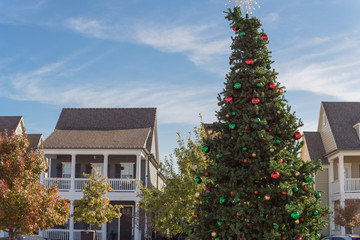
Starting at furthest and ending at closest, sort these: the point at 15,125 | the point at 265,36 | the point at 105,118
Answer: the point at 15,125
the point at 105,118
the point at 265,36

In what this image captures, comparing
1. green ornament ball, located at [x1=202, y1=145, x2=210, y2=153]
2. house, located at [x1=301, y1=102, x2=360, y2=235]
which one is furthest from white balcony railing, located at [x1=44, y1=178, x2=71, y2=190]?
green ornament ball, located at [x1=202, y1=145, x2=210, y2=153]

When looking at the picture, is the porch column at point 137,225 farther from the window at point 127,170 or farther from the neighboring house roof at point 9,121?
the neighboring house roof at point 9,121

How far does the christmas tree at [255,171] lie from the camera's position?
8.47 metres

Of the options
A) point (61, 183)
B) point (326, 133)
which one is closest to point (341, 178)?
point (326, 133)

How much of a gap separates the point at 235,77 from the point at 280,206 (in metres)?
2.81

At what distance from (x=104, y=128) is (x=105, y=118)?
130 cm

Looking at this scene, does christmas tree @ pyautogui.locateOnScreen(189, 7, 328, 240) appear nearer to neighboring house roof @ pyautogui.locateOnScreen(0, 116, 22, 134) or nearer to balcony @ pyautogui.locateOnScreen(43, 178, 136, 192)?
balcony @ pyautogui.locateOnScreen(43, 178, 136, 192)

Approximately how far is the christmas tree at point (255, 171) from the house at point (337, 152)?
20979mm

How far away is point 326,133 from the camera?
104 feet

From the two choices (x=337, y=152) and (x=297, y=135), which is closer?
(x=297, y=135)

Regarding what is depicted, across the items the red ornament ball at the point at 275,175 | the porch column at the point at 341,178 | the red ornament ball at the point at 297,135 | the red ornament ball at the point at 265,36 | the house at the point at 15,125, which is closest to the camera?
the red ornament ball at the point at 275,175

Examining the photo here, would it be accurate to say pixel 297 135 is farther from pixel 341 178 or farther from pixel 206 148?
pixel 341 178

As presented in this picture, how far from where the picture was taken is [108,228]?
31375mm

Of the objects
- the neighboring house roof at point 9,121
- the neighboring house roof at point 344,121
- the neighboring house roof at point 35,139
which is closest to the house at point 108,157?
the neighboring house roof at point 35,139
